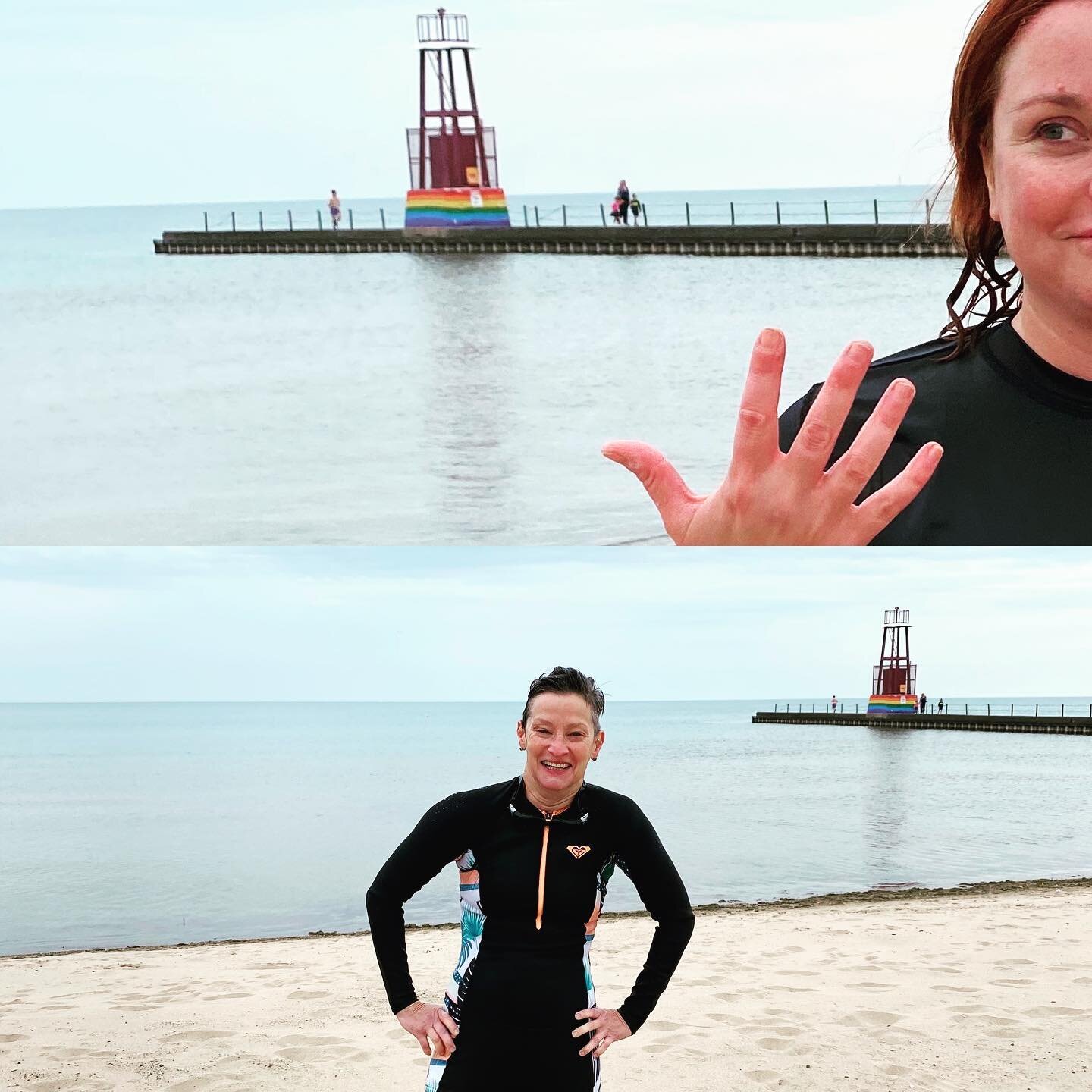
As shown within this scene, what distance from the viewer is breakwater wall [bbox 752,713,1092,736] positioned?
3391 cm

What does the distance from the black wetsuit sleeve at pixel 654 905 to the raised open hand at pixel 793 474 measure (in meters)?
1.04

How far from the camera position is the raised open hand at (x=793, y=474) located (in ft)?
3.32

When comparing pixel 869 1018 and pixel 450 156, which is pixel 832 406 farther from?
pixel 450 156

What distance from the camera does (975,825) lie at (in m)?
16.6

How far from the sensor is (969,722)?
39.6 metres

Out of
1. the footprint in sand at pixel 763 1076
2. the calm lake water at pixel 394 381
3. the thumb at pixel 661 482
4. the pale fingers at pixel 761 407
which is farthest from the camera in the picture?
the calm lake water at pixel 394 381

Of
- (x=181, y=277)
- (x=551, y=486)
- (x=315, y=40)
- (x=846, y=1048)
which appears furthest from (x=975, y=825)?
(x=181, y=277)

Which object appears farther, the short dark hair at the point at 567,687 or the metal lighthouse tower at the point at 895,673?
the metal lighthouse tower at the point at 895,673

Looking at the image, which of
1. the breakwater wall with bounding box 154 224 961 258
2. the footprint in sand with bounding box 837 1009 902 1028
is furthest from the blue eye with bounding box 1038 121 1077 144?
the breakwater wall with bounding box 154 224 961 258

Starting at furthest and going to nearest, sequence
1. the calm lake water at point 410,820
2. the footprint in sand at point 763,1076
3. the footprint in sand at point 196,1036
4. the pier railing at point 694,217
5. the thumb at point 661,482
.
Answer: the pier railing at point 694,217, the calm lake water at point 410,820, the footprint in sand at point 196,1036, the footprint in sand at point 763,1076, the thumb at point 661,482

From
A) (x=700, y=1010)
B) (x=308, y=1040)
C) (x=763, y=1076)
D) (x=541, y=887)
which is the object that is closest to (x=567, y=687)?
(x=541, y=887)

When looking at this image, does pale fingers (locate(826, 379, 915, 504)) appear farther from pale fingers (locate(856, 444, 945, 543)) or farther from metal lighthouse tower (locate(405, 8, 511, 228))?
metal lighthouse tower (locate(405, 8, 511, 228))

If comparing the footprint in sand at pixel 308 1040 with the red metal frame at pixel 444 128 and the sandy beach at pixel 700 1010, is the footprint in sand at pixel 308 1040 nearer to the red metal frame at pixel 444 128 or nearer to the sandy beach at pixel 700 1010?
the sandy beach at pixel 700 1010

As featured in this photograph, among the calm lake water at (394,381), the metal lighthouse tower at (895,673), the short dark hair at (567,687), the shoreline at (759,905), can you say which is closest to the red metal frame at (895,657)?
the metal lighthouse tower at (895,673)
